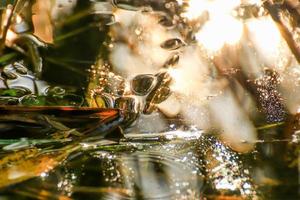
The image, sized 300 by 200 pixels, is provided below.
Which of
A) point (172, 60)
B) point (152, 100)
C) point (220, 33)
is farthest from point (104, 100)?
point (220, 33)

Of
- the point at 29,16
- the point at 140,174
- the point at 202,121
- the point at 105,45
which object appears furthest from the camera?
the point at 29,16

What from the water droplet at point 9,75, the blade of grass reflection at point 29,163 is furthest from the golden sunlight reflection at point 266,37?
the water droplet at point 9,75

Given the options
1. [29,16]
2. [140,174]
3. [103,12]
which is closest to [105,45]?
[103,12]

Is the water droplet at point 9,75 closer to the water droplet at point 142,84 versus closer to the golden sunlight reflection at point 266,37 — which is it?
the water droplet at point 142,84

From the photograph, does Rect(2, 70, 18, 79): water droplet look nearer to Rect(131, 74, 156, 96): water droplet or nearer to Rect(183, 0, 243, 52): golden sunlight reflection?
Rect(131, 74, 156, 96): water droplet

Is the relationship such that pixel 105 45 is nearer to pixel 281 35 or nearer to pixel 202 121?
pixel 202 121

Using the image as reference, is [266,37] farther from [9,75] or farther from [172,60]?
[9,75]
